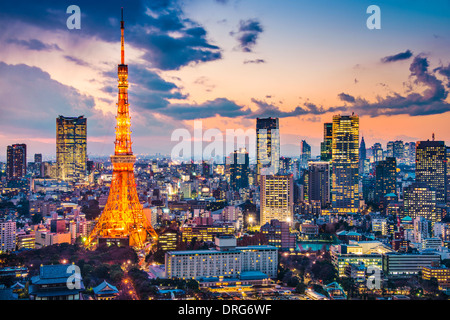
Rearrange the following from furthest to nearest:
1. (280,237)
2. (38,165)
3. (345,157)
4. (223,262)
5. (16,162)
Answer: (345,157)
(38,165)
(16,162)
(280,237)
(223,262)

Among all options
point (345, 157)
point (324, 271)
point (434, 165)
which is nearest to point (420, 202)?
point (434, 165)

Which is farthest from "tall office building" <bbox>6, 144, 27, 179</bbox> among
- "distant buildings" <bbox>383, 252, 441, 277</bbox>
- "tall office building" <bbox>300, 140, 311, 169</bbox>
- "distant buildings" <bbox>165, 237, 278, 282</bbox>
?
"distant buildings" <bbox>383, 252, 441, 277</bbox>

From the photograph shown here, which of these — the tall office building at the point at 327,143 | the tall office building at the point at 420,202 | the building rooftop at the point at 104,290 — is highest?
the tall office building at the point at 327,143

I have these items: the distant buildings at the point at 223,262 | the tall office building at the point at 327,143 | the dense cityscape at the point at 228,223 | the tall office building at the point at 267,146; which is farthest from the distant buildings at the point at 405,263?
the tall office building at the point at 327,143

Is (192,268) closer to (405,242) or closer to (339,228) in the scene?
(405,242)

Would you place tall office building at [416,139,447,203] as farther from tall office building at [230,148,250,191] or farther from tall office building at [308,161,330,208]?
tall office building at [230,148,250,191]

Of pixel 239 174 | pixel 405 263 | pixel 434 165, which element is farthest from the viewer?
pixel 239 174

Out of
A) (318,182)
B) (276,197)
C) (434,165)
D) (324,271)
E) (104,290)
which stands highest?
(434,165)

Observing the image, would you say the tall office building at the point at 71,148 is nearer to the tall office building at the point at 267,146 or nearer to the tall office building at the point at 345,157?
the tall office building at the point at 267,146

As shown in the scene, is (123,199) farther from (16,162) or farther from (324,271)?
(16,162)
